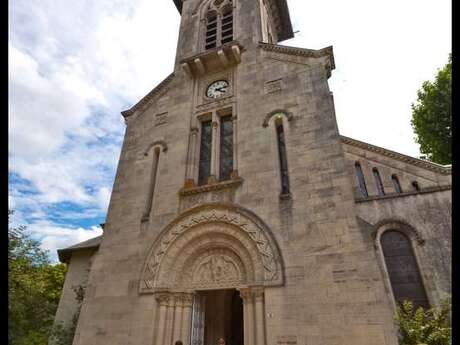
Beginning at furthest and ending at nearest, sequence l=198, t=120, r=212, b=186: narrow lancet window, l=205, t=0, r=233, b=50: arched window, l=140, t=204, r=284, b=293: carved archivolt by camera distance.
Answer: l=205, t=0, r=233, b=50: arched window < l=198, t=120, r=212, b=186: narrow lancet window < l=140, t=204, r=284, b=293: carved archivolt

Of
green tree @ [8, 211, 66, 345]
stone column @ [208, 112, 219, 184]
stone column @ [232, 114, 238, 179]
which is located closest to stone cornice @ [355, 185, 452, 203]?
stone column @ [232, 114, 238, 179]

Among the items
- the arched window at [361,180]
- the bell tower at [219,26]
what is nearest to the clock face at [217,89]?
the bell tower at [219,26]

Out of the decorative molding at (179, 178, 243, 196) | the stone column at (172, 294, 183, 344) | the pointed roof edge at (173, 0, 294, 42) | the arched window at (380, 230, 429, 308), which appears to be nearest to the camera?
the stone column at (172, 294, 183, 344)

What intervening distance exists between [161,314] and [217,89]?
30.0 feet

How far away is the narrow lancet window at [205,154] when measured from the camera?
11117 millimetres

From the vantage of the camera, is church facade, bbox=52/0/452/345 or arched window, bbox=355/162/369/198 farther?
arched window, bbox=355/162/369/198

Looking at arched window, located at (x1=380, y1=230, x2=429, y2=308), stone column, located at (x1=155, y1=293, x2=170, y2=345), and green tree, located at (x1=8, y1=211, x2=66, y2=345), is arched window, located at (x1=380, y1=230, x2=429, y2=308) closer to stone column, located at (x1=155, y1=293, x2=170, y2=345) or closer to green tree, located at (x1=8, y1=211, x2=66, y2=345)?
stone column, located at (x1=155, y1=293, x2=170, y2=345)

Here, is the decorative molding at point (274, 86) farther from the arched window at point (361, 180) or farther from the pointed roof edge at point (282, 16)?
the pointed roof edge at point (282, 16)

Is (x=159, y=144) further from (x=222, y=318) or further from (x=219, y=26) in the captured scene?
(x=219, y=26)

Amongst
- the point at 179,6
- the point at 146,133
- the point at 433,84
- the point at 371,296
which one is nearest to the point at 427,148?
the point at 433,84

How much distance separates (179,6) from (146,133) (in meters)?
11.8

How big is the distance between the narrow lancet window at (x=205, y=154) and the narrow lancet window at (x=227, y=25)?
5546 millimetres

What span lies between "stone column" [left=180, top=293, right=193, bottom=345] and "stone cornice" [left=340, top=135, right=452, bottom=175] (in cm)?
984

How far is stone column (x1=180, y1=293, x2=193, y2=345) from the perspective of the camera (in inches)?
331
